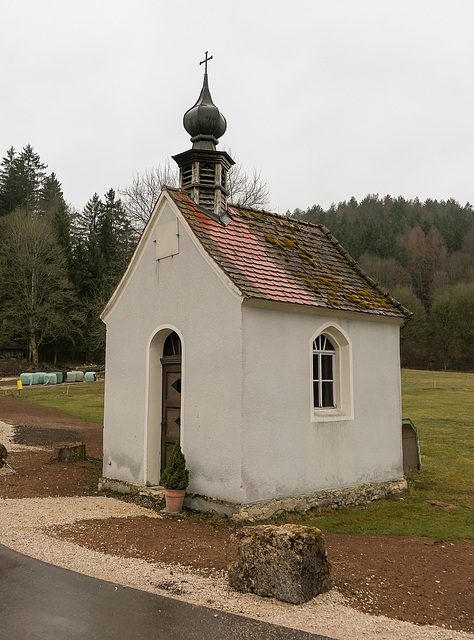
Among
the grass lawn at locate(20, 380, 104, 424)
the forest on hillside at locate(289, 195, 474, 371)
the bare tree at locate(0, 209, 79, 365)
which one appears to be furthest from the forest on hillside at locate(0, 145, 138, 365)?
the forest on hillside at locate(289, 195, 474, 371)

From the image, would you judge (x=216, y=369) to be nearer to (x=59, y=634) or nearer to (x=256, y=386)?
(x=256, y=386)

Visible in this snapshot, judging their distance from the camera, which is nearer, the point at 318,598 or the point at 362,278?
the point at 318,598

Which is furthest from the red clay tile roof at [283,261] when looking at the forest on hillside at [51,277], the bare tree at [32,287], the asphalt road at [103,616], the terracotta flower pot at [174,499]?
the bare tree at [32,287]

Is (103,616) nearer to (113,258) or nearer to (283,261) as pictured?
(283,261)

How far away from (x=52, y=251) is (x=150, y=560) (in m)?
44.4

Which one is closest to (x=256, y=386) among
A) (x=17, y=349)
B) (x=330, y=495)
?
(x=330, y=495)

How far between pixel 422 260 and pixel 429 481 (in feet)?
193

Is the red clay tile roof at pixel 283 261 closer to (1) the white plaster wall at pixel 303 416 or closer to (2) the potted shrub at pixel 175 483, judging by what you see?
(1) the white plaster wall at pixel 303 416

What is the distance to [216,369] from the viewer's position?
869cm

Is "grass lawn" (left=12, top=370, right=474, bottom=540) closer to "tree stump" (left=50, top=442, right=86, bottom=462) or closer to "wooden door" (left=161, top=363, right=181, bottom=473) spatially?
→ "wooden door" (left=161, top=363, right=181, bottom=473)

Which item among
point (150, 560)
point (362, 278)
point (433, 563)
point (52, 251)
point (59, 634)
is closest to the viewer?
point (59, 634)

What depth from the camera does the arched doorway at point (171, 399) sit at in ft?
32.2

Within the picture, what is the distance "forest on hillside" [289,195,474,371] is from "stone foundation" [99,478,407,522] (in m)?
47.1

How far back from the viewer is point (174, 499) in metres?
8.59
